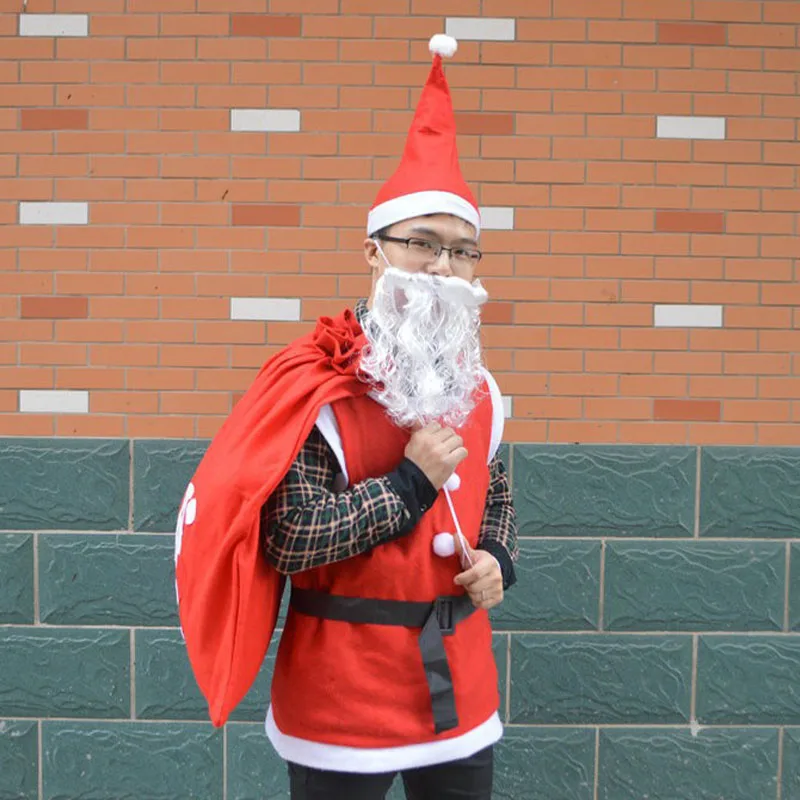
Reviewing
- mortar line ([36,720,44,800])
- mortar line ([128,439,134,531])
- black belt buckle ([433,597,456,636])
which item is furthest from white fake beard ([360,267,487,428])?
mortar line ([36,720,44,800])

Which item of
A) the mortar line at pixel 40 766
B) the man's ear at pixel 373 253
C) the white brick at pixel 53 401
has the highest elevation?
the man's ear at pixel 373 253

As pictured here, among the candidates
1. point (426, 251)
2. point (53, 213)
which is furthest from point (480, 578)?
point (53, 213)

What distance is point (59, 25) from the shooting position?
336 centimetres

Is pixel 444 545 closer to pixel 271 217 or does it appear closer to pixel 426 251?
pixel 426 251

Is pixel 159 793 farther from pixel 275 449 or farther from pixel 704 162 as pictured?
pixel 704 162

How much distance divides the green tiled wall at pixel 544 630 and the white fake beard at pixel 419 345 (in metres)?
A: 1.34

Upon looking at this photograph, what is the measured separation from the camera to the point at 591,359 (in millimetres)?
3387

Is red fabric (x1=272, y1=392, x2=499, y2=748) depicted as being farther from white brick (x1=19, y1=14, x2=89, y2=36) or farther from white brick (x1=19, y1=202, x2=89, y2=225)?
white brick (x1=19, y1=14, x2=89, y2=36)

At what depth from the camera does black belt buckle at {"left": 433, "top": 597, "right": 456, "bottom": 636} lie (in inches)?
79.7

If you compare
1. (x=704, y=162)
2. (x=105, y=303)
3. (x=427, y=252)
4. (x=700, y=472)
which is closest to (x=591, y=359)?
(x=700, y=472)

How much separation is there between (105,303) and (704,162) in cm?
220

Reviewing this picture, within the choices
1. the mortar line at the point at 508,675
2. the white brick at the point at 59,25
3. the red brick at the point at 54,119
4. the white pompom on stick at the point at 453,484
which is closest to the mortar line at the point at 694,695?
the mortar line at the point at 508,675

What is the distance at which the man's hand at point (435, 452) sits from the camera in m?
1.94

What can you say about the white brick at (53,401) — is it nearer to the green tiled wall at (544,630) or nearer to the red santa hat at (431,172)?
the green tiled wall at (544,630)
